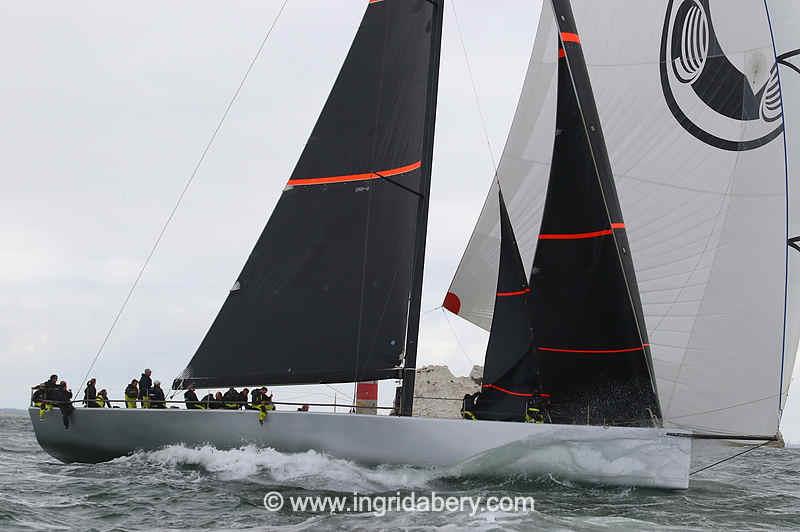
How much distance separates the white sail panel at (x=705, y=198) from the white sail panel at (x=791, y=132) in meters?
0.16

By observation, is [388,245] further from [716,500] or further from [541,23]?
[541,23]

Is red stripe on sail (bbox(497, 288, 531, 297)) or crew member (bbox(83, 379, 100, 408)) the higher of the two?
red stripe on sail (bbox(497, 288, 531, 297))

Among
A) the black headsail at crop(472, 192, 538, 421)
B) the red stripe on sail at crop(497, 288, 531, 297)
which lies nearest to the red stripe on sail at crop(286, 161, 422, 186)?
the black headsail at crop(472, 192, 538, 421)

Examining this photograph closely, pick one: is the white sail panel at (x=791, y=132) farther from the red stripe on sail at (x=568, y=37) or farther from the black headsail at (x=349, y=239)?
the black headsail at (x=349, y=239)

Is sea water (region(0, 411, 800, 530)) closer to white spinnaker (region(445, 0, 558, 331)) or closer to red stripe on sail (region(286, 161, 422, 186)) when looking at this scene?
red stripe on sail (region(286, 161, 422, 186))

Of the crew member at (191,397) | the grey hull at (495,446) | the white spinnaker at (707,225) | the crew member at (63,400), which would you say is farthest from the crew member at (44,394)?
the white spinnaker at (707,225)

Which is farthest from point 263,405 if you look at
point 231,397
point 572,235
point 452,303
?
point 452,303

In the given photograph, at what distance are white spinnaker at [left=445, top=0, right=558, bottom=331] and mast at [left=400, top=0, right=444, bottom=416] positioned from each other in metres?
4.22

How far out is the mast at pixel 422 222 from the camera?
16250mm

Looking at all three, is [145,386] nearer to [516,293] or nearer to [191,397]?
[191,397]

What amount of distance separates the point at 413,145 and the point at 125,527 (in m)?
8.12

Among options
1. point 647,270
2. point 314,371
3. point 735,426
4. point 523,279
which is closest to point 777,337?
point 735,426

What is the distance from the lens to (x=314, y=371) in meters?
16.7

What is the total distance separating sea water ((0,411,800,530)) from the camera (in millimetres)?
12227
